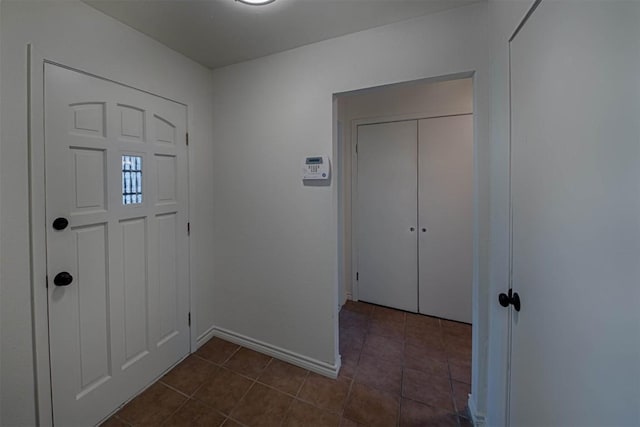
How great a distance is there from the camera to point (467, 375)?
1854 mm

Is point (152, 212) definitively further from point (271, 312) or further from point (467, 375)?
point (467, 375)

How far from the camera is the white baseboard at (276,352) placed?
188 cm

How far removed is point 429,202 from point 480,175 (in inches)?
48.6

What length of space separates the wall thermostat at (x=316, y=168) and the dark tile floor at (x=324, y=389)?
1472mm

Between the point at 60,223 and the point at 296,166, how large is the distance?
138 centimetres

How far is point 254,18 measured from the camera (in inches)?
60.8

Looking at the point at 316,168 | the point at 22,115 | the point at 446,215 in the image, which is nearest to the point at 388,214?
the point at 446,215

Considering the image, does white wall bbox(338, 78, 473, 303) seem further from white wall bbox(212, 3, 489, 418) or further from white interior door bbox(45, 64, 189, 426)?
white interior door bbox(45, 64, 189, 426)

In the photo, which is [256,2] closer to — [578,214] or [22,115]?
[22,115]

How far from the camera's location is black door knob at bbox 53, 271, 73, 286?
4.33 feet

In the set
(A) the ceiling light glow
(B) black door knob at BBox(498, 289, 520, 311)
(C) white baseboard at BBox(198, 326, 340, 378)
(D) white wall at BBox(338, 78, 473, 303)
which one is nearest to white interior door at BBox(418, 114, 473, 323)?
(D) white wall at BBox(338, 78, 473, 303)

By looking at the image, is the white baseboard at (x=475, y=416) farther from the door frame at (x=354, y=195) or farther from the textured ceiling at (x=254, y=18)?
the textured ceiling at (x=254, y=18)

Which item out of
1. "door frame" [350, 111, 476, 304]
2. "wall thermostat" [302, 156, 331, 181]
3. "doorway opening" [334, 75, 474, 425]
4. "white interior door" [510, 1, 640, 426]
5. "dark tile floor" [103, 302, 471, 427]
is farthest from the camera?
"door frame" [350, 111, 476, 304]

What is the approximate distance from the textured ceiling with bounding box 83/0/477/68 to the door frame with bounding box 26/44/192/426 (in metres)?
0.55
